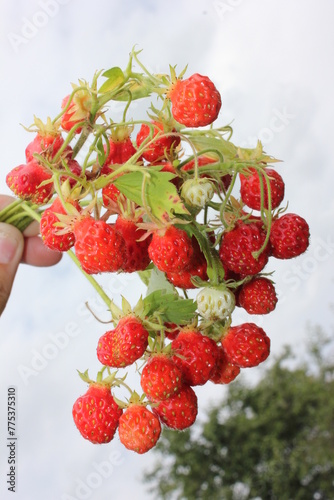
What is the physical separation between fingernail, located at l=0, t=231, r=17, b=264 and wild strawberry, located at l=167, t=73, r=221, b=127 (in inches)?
21.1

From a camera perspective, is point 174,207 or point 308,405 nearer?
point 174,207

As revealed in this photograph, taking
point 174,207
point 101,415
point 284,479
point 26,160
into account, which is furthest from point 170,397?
point 284,479

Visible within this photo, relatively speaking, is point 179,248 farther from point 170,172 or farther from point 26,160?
point 26,160

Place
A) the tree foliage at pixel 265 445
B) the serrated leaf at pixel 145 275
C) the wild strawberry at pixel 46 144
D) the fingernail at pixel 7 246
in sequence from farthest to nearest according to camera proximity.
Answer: the tree foliage at pixel 265 445 → the fingernail at pixel 7 246 → the serrated leaf at pixel 145 275 → the wild strawberry at pixel 46 144

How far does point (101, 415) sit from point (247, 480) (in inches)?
242

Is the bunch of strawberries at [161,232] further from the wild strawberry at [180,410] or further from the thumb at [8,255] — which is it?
the thumb at [8,255]

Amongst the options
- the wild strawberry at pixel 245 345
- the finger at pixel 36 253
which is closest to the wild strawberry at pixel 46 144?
the wild strawberry at pixel 245 345

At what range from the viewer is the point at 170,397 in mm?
816

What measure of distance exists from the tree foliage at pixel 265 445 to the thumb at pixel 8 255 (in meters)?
5.35

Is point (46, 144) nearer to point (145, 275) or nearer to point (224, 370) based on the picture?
point (145, 275)

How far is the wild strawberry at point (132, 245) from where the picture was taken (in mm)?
813


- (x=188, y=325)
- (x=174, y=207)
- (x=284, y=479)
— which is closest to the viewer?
(x=174, y=207)

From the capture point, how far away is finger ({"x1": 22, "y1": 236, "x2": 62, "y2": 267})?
1.60 meters

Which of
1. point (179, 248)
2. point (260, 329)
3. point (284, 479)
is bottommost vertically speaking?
point (284, 479)
